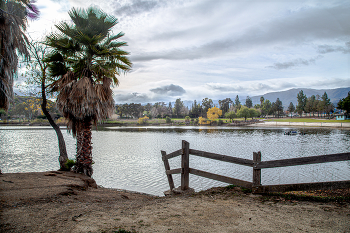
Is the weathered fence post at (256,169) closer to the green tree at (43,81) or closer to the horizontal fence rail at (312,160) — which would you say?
the horizontal fence rail at (312,160)

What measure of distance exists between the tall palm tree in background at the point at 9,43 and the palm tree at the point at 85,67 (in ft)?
6.98

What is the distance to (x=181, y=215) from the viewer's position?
4434 millimetres

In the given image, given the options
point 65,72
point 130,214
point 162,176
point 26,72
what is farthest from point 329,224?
point 26,72

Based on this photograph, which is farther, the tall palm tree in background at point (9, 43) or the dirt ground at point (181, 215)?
the tall palm tree in background at point (9, 43)

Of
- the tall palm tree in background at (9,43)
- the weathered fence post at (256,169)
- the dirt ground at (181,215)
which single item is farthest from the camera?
the tall palm tree in background at (9,43)

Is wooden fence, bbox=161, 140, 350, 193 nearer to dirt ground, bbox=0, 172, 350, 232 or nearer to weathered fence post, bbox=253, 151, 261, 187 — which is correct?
weathered fence post, bbox=253, 151, 261, 187

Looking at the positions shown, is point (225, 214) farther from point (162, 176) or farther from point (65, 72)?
point (65, 72)

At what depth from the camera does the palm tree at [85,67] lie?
361 inches

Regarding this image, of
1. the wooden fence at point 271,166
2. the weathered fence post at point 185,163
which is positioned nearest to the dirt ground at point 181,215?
the wooden fence at point 271,166

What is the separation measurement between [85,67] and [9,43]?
11.5 feet

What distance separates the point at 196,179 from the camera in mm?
12188

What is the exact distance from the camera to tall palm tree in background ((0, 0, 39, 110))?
6398 millimetres

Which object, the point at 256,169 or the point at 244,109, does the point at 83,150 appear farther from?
the point at 244,109

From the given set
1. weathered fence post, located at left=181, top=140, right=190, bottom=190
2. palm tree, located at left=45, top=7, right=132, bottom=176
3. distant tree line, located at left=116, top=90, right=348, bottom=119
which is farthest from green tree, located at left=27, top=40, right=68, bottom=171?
distant tree line, located at left=116, top=90, right=348, bottom=119
